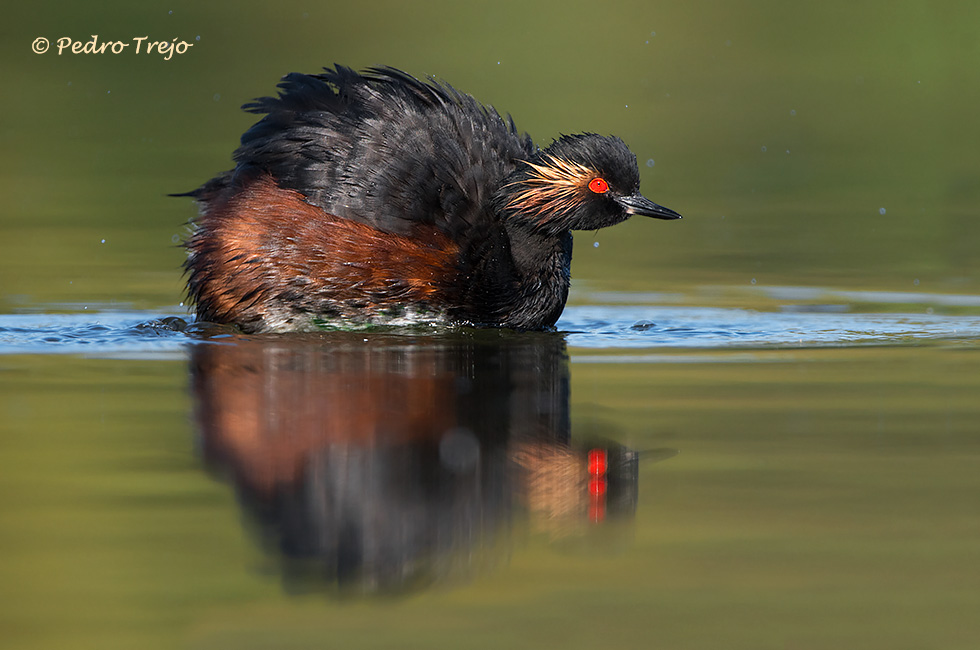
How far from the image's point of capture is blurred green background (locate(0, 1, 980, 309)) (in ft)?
39.3

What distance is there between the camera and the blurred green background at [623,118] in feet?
39.3

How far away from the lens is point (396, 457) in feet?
19.7

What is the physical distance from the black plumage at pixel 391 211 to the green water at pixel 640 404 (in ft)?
1.60

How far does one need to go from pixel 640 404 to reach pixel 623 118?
12285 millimetres

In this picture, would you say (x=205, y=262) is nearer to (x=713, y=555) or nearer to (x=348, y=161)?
(x=348, y=161)

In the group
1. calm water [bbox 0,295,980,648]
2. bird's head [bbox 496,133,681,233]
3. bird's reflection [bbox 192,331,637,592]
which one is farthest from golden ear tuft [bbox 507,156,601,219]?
bird's reflection [bbox 192,331,637,592]

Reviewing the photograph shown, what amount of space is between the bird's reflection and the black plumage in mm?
A: 836

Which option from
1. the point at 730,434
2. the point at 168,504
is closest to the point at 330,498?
the point at 168,504

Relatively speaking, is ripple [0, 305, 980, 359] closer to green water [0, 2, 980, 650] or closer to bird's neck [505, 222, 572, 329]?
green water [0, 2, 980, 650]

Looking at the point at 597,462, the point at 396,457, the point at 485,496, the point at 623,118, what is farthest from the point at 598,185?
the point at 623,118

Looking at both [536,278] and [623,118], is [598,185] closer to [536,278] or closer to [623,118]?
[536,278]

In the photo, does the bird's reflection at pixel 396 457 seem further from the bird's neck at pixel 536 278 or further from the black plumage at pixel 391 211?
the bird's neck at pixel 536 278

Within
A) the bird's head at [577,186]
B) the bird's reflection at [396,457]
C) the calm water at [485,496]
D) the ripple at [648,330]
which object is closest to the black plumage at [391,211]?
the bird's head at [577,186]

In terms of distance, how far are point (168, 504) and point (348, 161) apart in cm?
383
